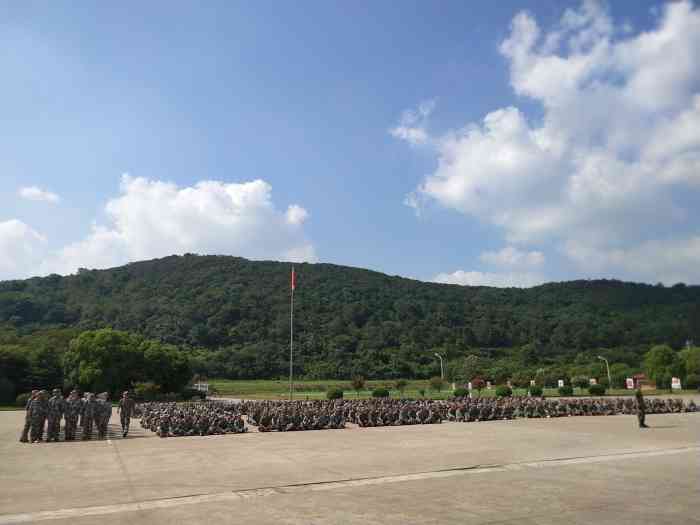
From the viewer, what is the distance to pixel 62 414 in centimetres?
1791

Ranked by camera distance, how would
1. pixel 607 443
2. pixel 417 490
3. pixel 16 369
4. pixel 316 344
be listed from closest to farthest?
pixel 417 490
pixel 607 443
pixel 16 369
pixel 316 344

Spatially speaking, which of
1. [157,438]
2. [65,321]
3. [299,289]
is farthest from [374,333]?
[157,438]

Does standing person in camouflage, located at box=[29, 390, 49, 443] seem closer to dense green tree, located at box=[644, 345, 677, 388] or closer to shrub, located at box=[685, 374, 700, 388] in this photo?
shrub, located at box=[685, 374, 700, 388]

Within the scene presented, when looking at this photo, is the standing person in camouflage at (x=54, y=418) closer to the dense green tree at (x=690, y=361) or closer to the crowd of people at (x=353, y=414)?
the crowd of people at (x=353, y=414)

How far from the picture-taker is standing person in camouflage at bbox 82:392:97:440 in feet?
57.9

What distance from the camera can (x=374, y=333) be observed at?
126125 millimetres

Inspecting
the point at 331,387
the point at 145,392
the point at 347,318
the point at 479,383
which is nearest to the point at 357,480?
the point at 145,392

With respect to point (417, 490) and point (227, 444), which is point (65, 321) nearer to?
point (227, 444)

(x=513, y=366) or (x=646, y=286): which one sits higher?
(x=646, y=286)

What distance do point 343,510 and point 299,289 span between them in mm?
147132

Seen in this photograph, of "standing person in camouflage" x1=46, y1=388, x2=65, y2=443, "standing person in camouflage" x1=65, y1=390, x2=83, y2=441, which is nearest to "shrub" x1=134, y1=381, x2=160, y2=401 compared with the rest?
"standing person in camouflage" x1=65, y1=390, x2=83, y2=441

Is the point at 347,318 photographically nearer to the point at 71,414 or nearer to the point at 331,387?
the point at 331,387

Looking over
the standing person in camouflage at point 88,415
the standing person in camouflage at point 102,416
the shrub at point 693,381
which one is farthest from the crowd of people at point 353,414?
the shrub at point 693,381

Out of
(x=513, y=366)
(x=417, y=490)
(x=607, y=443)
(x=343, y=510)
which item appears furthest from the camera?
(x=513, y=366)
